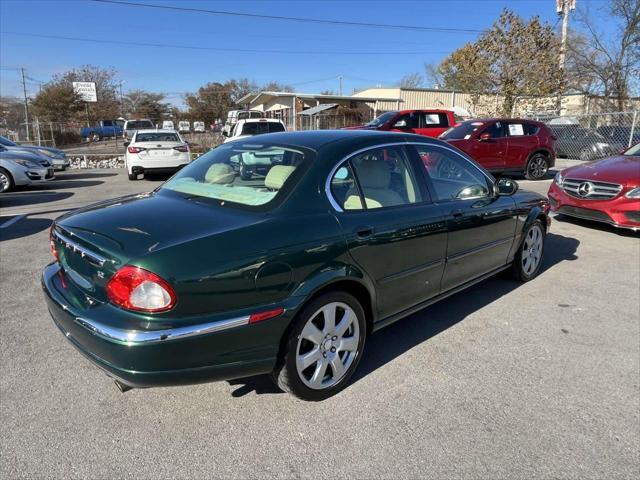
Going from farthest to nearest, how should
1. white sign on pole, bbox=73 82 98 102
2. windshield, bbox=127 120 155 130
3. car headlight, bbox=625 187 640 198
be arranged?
1. white sign on pole, bbox=73 82 98 102
2. windshield, bbox=127 120 155 130
3. car headlight, bbox=625 187 640 198

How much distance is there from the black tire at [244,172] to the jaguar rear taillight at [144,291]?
4.16 feet

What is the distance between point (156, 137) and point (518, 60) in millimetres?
19979

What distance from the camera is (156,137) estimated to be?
43.5ft

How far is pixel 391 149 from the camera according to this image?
132 inches

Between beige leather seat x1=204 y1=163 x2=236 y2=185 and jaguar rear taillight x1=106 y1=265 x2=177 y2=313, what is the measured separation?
4.00 ft

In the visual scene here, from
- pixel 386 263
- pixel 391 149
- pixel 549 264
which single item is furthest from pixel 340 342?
pixel 549 264

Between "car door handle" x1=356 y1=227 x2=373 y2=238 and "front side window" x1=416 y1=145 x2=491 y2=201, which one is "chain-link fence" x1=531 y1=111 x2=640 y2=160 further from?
"car door handle" x1=356 y1=227 x2=373 y2=238

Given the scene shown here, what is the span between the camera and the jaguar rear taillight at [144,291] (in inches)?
83.4

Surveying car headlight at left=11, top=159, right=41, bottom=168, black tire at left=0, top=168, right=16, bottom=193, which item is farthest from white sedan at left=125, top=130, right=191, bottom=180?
black tire at left=0, top=168, right=16, bottom=193

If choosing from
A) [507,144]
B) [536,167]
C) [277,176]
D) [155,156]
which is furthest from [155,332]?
[536,167]

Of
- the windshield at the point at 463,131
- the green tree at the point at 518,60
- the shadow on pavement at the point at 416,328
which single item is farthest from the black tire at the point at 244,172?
the green tree at the point at 518,60

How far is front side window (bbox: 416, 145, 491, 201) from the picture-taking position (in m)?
3.61

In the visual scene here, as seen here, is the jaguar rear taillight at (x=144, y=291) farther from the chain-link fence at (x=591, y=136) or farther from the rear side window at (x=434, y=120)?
the chain-link fence at (x=591, y=136)

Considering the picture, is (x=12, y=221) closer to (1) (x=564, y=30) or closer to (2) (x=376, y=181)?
(2) (x=376, y=181)
